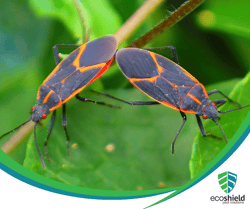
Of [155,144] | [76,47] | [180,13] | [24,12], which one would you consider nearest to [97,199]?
[155,144]

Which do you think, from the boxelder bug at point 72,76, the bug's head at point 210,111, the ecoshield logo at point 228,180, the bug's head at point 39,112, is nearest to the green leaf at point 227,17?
the bug's head at point 210,111

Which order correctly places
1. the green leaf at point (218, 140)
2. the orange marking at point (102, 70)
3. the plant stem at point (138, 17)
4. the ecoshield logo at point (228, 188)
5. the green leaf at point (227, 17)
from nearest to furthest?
the green leaf at point (218, 140), the ecoshield logo at point (228, 188), the plant stem at point (138, 17), the orange marking at point (102, 70), the green leaf at point (227, 17)

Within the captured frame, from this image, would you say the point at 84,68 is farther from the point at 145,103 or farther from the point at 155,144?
the point at 155,144

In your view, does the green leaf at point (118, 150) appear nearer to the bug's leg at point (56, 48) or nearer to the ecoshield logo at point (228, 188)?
the ecoshield logo at point (228, 188)

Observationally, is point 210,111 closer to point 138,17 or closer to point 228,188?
point 228,188

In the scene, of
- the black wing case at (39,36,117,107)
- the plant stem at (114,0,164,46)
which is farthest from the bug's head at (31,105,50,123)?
the plant stem at (114,0,164,46)
